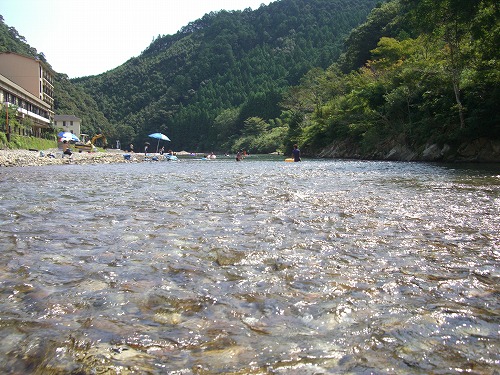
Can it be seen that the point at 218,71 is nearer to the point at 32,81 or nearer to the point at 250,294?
the point at 32,81

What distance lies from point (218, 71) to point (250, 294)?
18120 cm

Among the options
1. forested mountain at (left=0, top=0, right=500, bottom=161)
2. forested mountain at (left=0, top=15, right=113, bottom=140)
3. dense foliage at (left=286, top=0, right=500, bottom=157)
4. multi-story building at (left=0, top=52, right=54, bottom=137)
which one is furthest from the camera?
forested mountain at (left=0, top=15, right=113, bottom=140)

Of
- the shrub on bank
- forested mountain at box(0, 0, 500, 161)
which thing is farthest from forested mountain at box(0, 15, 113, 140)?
the shrub on bank

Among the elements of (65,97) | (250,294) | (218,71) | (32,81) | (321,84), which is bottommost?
(250,294)

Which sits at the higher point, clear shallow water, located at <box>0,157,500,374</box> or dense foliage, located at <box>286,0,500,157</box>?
dense foliage, located at <box>286,0,500,157</box>

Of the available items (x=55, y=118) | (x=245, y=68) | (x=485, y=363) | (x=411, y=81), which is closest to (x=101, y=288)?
(x=485, y=363)

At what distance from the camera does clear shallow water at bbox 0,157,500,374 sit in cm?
267

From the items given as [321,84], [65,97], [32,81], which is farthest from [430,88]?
[65,97]

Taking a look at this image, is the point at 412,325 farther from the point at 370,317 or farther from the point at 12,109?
the point at 12,109

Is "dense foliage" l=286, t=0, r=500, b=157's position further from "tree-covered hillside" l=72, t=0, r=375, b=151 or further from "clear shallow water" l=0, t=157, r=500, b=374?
"tree-covered hillside" l=72, t=0, r=375, b=151

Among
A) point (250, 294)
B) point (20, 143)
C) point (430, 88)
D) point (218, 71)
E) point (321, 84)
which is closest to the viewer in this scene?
point (250, 294)

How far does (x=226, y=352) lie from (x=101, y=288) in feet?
5.47

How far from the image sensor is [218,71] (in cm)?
17712

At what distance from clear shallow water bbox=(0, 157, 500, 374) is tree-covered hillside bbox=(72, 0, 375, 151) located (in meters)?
127
